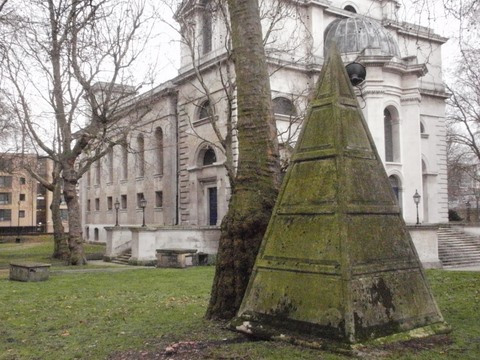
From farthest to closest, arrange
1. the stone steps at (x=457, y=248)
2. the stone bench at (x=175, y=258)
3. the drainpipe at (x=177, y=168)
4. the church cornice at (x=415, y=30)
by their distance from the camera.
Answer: the drainpipe at (x=177, y=168) → the stone steps at (x=457, y=248) → the stone bench at (x=175, y=258) → the church cornice at (x=415, y=30)

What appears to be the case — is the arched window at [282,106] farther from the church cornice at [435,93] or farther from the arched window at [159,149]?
the church cornice at [435,93]

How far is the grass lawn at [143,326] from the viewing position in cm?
521

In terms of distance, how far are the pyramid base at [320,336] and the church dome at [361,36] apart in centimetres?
2529

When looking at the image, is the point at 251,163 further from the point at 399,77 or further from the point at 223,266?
the point at 399,77

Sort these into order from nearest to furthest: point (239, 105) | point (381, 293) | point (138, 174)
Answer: point (381, 293)
point (239, 105)
point (138, 174)

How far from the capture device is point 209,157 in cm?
3056

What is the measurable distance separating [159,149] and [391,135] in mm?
15407

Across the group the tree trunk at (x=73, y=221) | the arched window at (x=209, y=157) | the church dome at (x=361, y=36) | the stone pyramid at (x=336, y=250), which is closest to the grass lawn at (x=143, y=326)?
the stone pyramid at (x=336, y=250)

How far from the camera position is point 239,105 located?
7.53 meters

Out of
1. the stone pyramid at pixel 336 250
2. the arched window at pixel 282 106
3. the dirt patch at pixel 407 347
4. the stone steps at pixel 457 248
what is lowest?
the stone steps at pixel 457 248

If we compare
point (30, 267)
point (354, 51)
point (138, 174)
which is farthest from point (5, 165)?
point (354, 51)

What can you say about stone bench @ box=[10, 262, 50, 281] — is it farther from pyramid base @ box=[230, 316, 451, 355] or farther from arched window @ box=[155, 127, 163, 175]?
arched window @ box=[155, 127, 163, 175]

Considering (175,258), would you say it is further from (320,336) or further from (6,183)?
(6,183)

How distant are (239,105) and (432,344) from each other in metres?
4.06
